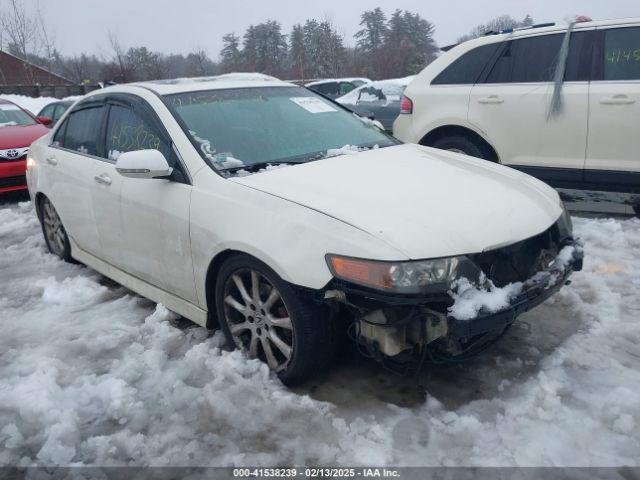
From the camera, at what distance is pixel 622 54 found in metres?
4.86

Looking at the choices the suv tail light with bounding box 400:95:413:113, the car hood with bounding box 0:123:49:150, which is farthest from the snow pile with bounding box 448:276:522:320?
the car hood with bounding box 0:123:49:150

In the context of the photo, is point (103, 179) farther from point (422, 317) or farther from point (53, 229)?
point (422, 317)

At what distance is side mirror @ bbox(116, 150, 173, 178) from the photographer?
117 inches

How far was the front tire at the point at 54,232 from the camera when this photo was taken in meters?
4.68

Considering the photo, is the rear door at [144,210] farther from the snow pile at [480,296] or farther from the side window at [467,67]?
the side window at [467,67]

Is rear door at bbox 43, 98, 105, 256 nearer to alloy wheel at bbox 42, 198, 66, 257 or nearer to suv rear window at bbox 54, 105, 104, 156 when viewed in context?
suv rear window at bbox 54, 105, 104, 156

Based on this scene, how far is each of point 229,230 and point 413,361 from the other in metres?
1.11

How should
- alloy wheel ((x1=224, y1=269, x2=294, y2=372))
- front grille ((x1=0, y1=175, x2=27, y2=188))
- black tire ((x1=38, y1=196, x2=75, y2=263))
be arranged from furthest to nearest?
front grille ((x1=0, y1=175, x2=27, y2=188)) → black tire ((x1=38, y1=196, x2=75, y2=263)) → alloy wheel ((x1=224, y1=269, x2=294, y2=372))

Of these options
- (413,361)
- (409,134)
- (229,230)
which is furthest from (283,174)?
(409,134)

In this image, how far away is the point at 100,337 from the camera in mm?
3426

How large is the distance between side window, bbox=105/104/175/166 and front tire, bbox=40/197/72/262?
1.23m

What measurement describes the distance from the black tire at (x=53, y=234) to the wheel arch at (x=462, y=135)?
3666 millimetres

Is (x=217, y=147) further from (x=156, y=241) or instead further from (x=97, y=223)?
(x=97, y=223)

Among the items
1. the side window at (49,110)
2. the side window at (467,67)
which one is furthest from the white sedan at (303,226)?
the side window at (49,110)
